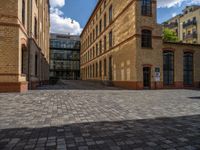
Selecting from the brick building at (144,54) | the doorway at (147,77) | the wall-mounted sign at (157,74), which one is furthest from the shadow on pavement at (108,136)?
the wall-mounted sign at (157,74)

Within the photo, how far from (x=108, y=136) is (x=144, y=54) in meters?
16.7

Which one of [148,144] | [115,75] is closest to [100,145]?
[148,144]

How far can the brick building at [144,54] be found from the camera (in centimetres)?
1981

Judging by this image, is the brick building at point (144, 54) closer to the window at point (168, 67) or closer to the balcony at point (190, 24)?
the window at point (168, 67)

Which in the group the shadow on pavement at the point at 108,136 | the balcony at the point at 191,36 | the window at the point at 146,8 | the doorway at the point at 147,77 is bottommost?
the shadow on pavement at the point at 108,136

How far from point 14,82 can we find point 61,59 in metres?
50.8

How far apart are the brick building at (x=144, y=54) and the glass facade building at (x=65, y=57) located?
123ft

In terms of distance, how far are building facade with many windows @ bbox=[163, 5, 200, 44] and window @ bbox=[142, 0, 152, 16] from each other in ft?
78.7

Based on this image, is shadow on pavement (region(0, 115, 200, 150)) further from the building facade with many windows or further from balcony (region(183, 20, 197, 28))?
balcony (region(183, 20, 197, 28))

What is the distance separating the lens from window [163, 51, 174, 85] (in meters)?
21.9

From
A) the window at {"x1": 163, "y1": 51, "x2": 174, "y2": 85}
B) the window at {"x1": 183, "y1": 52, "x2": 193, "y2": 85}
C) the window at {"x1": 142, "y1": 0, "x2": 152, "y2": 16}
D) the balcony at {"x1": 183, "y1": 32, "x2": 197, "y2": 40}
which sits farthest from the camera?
the balcony at {"x1": 183, "y1": 32, "x2": 197, "y2": 40}

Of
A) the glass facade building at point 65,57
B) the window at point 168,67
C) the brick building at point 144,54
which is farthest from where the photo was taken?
the glass facade building at point 65,57

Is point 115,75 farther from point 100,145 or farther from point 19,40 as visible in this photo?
point 100,145

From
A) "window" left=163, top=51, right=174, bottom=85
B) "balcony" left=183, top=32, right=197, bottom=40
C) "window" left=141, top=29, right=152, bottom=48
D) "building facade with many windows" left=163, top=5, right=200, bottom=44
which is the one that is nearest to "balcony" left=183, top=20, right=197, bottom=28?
"building facade with many windows" left=163, top=5, right=200, bottom=44
